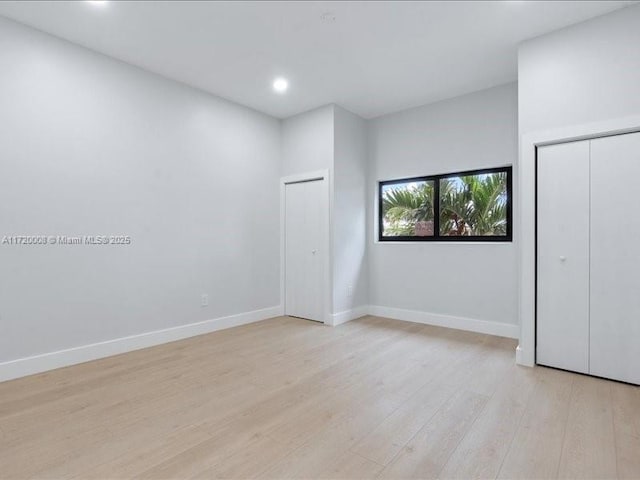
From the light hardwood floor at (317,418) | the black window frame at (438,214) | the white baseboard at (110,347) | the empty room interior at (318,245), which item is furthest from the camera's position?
the black window frame at (438,214)

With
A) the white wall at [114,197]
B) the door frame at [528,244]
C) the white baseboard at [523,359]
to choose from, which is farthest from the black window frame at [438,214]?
the white wall at [114,197]

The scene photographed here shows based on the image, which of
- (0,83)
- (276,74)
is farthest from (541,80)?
(0,83)

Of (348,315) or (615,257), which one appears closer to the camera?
(615,257)

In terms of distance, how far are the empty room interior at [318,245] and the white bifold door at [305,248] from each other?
1.7 inches

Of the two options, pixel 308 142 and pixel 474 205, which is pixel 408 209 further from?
pixel 308 142

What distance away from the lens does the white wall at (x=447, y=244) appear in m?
3.81

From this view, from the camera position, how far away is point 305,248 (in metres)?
4.67

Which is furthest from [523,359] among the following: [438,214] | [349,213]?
[349,213]

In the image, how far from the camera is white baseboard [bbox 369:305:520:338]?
12.3 ft

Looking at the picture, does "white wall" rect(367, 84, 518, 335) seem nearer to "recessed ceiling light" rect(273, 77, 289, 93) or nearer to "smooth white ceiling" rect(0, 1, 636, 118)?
"smooth white ceiling" rect(0, 1, 636, 118)

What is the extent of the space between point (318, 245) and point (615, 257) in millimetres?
2973

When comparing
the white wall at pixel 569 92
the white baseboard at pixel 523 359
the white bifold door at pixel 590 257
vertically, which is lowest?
the white baseboard at pixel 523 359

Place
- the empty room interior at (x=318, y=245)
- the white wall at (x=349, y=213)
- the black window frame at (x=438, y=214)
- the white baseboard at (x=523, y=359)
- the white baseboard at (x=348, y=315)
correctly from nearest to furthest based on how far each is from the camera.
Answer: the empty room interior at (x=318, y=245) < the white baseboard at (x=523, y=359) < the black window frame at (x=438, y=214) < the white baseboard at (x=348, y=315) < the white wall at (x=349, y=213)

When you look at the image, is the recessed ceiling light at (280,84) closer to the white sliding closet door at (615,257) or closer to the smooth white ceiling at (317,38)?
the smooth white ceiling at (317,38)
